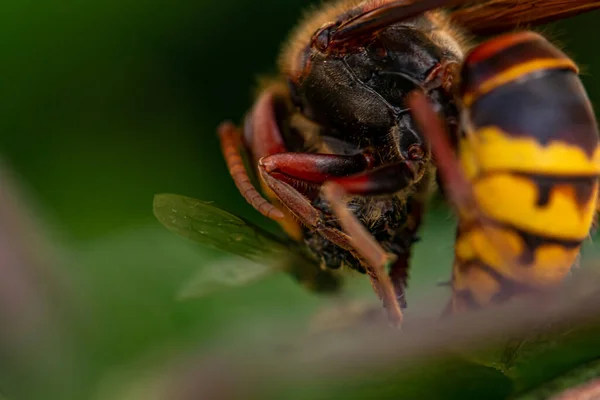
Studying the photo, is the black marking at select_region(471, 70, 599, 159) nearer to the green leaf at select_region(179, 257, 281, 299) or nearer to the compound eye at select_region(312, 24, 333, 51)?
the compound eye at select_region(312, 24, 333, 51)

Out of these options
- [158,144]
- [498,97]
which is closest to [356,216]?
[498,97]

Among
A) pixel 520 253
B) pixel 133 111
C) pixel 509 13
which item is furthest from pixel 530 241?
pixel 133 111

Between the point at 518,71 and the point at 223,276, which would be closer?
the point at 518,71

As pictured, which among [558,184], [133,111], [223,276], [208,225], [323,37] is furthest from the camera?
[133,111]

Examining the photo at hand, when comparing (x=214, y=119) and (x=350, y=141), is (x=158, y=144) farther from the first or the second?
(x=350, y=141)

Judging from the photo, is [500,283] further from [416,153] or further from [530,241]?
[416,153]

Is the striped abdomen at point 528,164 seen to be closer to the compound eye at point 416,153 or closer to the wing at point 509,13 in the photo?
the compound eye at point 416,153

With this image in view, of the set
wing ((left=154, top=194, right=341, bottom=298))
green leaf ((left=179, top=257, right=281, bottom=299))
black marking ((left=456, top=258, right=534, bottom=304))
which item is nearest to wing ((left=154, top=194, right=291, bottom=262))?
wing ((left=154, top=194, right=341, bottom=298))
